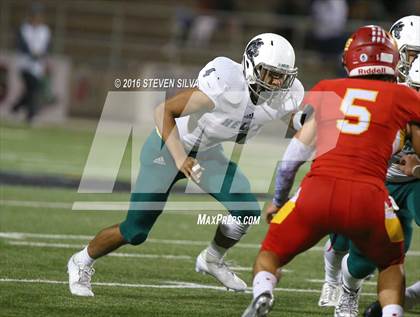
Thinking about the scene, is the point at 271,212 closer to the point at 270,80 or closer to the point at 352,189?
the point at 352,189

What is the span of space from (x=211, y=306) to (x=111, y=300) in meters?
0.55

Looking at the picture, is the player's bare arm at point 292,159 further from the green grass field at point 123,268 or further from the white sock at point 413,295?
the white sock at point 413,295

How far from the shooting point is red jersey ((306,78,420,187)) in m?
4.66

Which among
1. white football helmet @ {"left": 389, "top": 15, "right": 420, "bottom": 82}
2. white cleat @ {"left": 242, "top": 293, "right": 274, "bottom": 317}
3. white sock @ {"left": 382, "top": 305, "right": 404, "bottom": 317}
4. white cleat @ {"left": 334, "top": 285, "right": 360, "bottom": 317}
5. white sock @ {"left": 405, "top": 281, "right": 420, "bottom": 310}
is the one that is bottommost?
white cleat @ {"left": 242, "top": 293, "right": 274, "bottom": 317}

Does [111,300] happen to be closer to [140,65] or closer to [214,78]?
[214,78]

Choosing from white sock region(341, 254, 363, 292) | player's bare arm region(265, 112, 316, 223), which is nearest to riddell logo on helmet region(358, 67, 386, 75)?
player's bare arm region(265, 112, 316, 223)

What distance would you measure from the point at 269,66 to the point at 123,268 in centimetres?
191

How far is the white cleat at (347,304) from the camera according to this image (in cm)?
571

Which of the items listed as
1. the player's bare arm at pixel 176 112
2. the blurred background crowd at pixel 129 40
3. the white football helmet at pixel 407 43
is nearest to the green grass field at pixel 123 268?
the player's bare arm at pixel 176 112

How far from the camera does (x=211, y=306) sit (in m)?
6.00

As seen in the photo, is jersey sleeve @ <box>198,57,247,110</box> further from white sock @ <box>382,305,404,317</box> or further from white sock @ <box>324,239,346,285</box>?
white sock @ <box>382,305,404,317</box>

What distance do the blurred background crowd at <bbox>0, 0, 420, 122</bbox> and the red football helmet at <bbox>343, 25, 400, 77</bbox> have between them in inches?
521

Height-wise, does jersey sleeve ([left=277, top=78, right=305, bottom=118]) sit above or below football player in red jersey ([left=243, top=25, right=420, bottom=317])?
above

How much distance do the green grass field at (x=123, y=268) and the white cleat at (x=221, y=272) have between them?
0.08 meters
